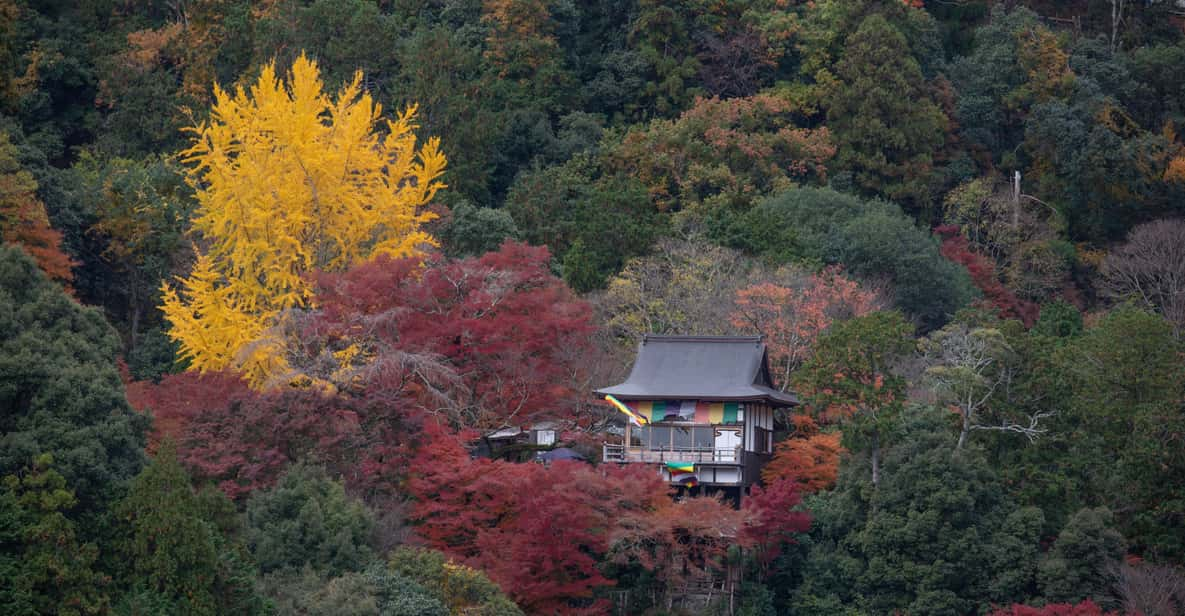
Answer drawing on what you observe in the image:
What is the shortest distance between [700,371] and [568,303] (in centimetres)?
351

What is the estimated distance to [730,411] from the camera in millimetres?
36969

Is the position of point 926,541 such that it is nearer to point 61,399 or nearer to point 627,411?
point 627,411

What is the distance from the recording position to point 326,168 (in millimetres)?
35594

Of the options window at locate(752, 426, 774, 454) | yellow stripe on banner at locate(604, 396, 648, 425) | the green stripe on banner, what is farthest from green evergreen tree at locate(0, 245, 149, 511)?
window at locate(752, 426, 774, 454)

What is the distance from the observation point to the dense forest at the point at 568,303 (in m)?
29.0

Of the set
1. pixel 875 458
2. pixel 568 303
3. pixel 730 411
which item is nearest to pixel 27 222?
pixel 568 303

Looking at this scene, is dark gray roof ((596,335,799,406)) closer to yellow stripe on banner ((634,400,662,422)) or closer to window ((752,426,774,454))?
yellow stripe on banner ((634,400,662,422))

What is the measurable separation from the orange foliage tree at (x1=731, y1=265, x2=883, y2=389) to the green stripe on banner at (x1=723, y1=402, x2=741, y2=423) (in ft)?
11.8

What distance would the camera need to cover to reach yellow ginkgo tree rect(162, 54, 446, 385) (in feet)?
113

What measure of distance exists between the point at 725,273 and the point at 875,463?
10.6m

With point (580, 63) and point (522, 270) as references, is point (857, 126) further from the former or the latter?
point (522, 270)

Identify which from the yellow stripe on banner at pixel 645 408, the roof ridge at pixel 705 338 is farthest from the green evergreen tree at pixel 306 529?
Result: the roof ridge at pixel 705 338

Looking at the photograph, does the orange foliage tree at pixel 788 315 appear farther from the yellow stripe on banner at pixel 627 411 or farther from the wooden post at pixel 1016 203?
the wooden post at pixel 1016 203

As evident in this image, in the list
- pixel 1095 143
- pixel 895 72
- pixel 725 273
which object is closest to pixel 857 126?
pixel 895 72
